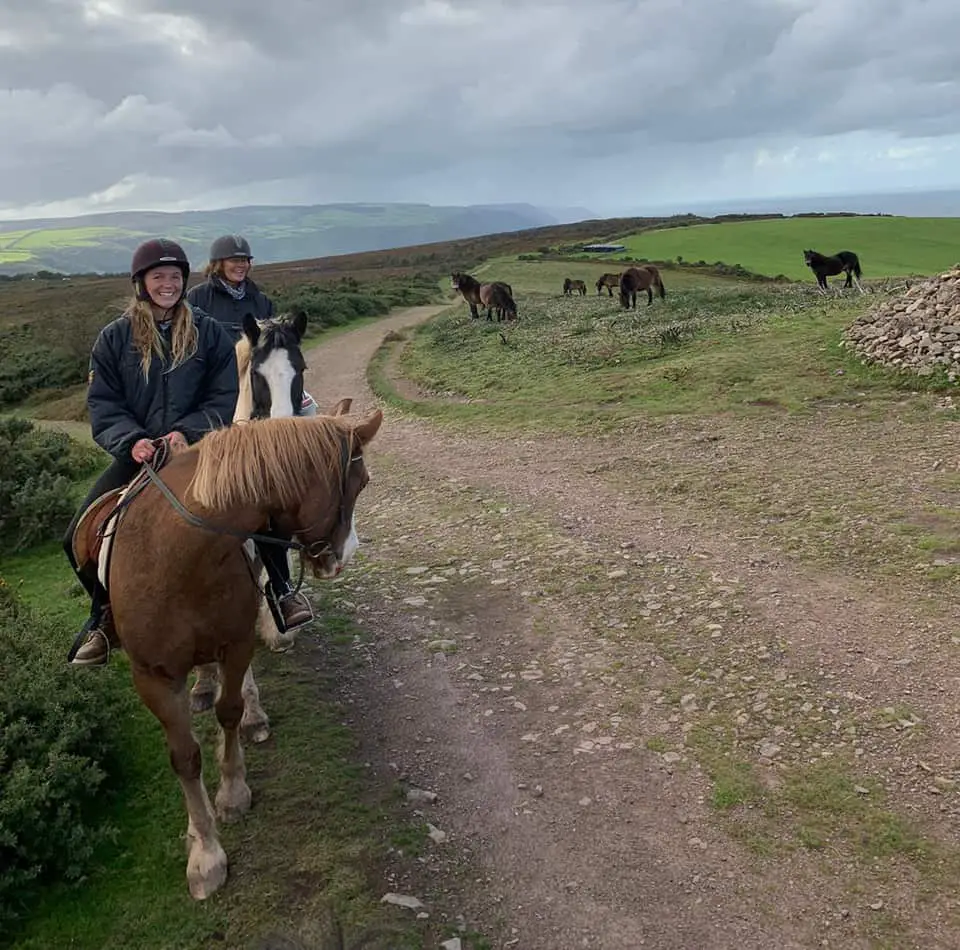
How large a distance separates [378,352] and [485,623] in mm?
16447

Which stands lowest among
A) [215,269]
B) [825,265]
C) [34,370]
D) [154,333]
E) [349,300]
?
[34,370]

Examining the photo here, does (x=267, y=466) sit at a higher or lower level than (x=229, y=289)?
lower

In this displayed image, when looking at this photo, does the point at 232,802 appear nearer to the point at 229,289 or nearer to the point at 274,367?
the point at 274,367

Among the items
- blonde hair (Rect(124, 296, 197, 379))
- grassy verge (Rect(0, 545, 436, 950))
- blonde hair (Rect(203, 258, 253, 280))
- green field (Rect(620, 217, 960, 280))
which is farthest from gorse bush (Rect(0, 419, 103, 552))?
green field (Rect(620, 217, 960, 280))

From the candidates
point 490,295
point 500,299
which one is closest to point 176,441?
point 500,299

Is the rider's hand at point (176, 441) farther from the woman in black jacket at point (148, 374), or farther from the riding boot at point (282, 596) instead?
the riding boot at point (282, 596)

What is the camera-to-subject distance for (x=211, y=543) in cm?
312

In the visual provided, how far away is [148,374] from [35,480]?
7.29m

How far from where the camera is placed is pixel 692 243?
181ft

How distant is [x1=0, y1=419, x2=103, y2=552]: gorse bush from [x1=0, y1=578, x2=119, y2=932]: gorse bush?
15.5ft

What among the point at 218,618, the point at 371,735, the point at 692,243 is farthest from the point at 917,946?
the point at 692,243

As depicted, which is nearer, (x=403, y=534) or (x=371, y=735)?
(x=371, y=735)

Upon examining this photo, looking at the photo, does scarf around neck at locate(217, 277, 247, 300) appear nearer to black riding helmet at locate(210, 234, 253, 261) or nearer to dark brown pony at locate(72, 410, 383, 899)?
black riding helmet at locate(210, 234, 253, 261)

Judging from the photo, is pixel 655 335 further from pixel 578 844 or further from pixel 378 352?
pixel 578 844
